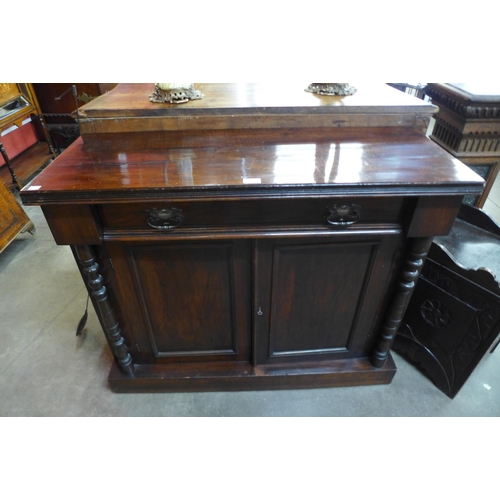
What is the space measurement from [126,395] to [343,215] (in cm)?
109

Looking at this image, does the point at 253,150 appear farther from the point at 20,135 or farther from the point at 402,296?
the point at 20,135

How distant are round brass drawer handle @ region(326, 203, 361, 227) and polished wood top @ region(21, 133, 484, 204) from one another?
7 cm

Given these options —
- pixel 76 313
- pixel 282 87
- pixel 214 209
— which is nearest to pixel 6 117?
pixel 76 313

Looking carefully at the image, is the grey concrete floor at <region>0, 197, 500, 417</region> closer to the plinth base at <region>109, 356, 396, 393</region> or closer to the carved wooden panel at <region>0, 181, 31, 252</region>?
the plinth base at <region>109, 356, 396, 393</region>

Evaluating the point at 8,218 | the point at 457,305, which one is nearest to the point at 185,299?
the point at 457,305

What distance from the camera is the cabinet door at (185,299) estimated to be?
3.33 ft

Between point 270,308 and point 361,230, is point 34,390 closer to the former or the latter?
point 270,308

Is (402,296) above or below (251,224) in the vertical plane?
below

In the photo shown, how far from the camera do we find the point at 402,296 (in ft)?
3.63

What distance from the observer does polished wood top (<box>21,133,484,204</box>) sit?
31.9 inches

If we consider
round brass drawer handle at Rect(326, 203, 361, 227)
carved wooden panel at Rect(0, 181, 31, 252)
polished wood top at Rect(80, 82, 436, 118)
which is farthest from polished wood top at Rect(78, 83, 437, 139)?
carved wooden panel at Rect(0, 181, 31, 252)

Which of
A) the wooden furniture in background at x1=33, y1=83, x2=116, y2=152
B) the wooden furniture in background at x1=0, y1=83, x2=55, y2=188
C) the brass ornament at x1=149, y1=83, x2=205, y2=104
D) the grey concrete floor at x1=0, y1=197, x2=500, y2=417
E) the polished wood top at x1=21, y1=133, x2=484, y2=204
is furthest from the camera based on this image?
the wooden furniture in background at x1=33, y1=83, x2=116, y2=152

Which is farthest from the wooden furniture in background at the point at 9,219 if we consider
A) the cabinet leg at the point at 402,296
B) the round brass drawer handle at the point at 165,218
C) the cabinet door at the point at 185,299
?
the cabinet leg at the point at 402,296

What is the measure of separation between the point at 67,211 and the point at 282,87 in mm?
857
